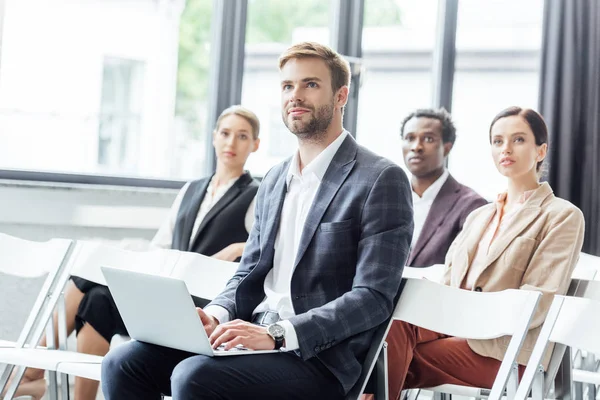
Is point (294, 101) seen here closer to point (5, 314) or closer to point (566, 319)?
point (566, 319)

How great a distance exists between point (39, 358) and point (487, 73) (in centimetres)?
353

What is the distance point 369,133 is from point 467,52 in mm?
785

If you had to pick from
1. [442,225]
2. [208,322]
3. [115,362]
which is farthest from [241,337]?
[442,225]

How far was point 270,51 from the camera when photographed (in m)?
5.11

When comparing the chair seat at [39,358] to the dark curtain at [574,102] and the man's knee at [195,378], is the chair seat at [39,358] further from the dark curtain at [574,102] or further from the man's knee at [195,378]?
the dark curtain at [574,102]

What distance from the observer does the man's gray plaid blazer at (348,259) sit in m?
2.30

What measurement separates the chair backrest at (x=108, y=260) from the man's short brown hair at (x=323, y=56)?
3.14 feet

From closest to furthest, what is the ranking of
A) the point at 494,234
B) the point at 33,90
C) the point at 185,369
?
1. the point at 185,369
2. the point at 494,234
3. the point at 33,90

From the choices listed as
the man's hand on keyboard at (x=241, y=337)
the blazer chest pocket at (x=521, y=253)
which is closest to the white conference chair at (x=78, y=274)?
the man's hand on keyboard at (x=241, y=337)

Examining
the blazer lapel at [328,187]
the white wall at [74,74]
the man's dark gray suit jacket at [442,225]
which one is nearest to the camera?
the blazer lapel at [328,187]

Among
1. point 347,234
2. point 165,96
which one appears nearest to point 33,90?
point 165,96

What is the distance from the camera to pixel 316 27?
207 inches

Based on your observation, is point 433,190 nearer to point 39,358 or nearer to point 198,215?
point 198,215

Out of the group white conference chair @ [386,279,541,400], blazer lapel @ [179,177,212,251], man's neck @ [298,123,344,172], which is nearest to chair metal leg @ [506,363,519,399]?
white conference chair @ [386,279,541,400]
